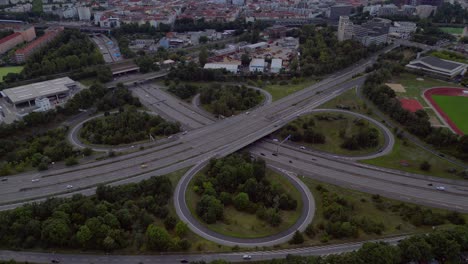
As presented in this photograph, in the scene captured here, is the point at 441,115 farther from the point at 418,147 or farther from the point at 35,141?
the point at 35,141

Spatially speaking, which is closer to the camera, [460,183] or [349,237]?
[349,237]

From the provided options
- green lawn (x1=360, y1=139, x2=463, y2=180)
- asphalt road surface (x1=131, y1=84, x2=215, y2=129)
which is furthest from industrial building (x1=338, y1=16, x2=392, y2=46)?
asphalt road surface (x1=131, y1=84, x2=215, y2=129)

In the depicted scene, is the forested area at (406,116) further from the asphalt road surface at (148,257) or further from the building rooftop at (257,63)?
Result: the asphalt road surface at (148,257)

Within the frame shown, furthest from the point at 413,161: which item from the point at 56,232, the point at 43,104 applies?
the point at 43,104

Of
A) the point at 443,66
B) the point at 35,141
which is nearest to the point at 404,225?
the point at 35,141

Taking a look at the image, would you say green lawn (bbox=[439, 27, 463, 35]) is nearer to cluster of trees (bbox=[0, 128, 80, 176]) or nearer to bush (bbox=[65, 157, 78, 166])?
bush (bbox=[65, 157, 78, 166])

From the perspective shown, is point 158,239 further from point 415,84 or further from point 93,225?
point 415,84

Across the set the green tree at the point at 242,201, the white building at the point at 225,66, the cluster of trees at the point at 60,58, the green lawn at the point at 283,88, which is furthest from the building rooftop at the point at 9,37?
the green tree at the point at 242,201
